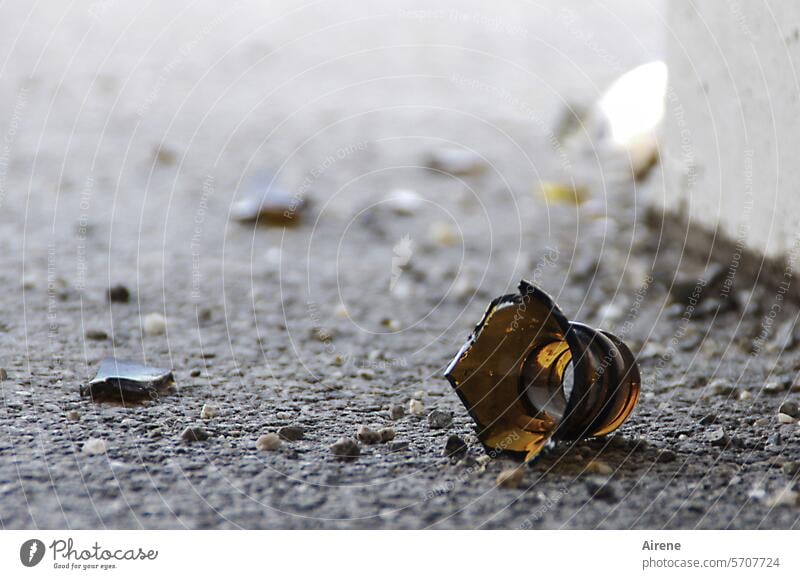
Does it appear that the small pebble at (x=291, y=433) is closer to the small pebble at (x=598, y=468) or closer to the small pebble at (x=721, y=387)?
the small pebble at (x=598, y=468)

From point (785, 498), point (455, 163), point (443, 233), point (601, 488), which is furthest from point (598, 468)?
point (455, 163)

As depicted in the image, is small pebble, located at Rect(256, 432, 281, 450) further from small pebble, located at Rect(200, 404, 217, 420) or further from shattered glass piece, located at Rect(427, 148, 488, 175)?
shattered glass piece, located at Rect(427, 148, 488, 175)

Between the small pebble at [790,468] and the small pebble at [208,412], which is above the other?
the small pebble at [208,412]

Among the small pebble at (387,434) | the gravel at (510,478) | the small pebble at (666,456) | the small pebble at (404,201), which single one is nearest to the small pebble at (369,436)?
the small pebble at (387,434)

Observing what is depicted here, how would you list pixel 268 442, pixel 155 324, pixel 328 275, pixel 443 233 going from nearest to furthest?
pixel 268 442 < pixel 155 324 < pixel 328 275 < pixel 443 233

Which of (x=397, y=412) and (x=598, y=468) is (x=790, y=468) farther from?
(x=397, y=412)
